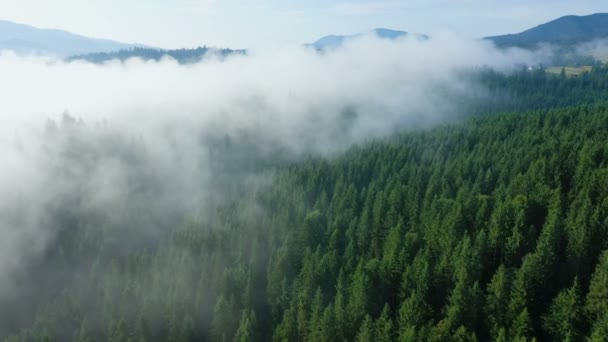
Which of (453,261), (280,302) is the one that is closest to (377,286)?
(453,261)

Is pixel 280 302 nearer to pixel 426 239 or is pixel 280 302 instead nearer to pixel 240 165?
pixel 426 239

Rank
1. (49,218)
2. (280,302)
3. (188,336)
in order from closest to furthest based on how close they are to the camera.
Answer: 1. (188,336)
2. (280,302)
3. (49,218)

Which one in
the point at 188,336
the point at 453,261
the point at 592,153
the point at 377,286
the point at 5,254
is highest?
the point at 592,153

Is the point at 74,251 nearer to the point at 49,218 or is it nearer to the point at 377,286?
the point at 49,218

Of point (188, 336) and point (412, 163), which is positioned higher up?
point (412, 163)

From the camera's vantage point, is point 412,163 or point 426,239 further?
point 412,163

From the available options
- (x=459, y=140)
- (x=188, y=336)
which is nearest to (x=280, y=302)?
(x=188, y=336)

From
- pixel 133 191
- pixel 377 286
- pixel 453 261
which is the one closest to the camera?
pixel 453 261
